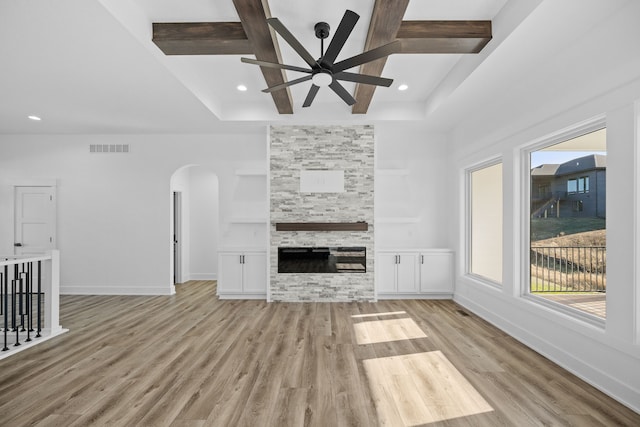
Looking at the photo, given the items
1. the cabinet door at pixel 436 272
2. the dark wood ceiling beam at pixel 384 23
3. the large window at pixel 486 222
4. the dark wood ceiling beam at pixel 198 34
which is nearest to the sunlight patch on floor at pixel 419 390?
the large window at pixel 486 222

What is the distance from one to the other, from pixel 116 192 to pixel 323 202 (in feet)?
12.8

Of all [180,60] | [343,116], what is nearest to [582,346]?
[343,116]

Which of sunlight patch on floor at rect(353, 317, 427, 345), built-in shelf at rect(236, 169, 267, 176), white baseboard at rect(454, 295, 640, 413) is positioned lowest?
sunlight patch on floor at rect(353, 317, 427, 345)

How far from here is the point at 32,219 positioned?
5938 mm

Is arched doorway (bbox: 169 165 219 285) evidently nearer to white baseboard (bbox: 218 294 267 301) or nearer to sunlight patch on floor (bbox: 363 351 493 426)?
white baseboard (bbox: 218 294 267 301)

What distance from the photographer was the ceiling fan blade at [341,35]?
222cm

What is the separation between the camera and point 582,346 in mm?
2729

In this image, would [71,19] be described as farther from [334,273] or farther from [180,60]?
[334,273]

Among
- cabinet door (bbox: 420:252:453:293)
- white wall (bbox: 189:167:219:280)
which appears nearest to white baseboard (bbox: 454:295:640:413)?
cabinet door (bbox: 420:252:453:293)

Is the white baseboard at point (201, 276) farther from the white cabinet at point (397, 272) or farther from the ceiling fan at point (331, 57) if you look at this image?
the ceiling fan at point (331, 57)

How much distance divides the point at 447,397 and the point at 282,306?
3.06 meters

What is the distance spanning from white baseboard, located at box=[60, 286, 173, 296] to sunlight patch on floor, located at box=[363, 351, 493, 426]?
14.4 feet

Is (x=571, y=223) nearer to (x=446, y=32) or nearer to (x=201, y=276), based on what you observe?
(x=446, y=32)

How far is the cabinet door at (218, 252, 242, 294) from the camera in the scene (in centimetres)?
550
